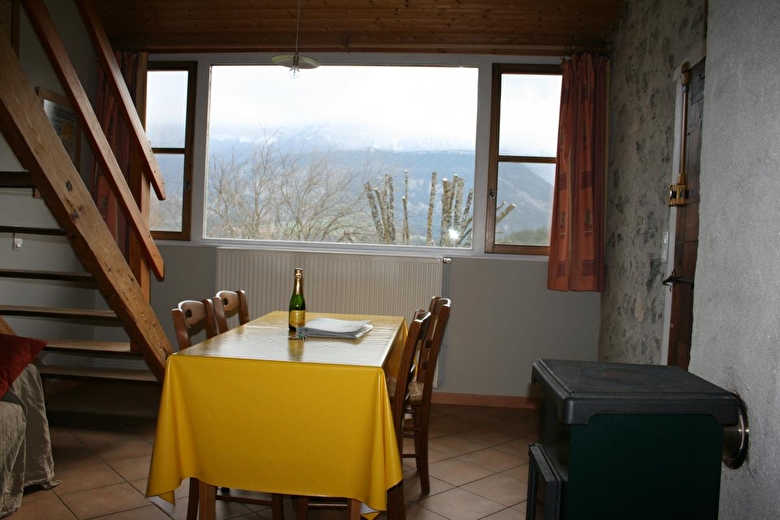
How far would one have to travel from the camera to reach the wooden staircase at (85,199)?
2602mm

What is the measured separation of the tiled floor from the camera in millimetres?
2771

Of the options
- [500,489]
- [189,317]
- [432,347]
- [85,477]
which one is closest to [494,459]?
[500,489]

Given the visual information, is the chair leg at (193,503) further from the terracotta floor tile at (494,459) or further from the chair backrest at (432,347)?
the terracotta floor tile at (494,459)

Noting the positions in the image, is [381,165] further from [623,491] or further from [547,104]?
[623,491]

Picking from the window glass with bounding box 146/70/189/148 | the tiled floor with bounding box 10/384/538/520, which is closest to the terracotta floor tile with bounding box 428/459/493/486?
the tiled floor with bounding box 10/384/538/520

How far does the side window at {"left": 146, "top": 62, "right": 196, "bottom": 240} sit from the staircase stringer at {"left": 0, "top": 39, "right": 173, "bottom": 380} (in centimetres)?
170

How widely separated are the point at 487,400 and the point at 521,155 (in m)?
1.85

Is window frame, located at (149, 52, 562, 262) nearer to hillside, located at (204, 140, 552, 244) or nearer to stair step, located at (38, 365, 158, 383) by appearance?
hillside, located at (204, 140, 552, 244)

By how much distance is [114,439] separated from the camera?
3645 mm

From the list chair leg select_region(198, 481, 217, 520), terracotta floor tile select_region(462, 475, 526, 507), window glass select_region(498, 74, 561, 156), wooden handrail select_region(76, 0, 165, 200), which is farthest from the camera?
window glass select_region(498, 74, 561, 156)

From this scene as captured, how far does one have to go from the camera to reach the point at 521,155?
4660mm

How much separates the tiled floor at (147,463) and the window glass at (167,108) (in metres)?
1.97

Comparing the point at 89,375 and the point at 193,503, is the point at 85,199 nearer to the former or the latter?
the point at 89,375

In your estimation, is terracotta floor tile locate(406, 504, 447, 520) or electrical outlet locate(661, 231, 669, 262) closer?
terracotta floor tile locate(406, 504, 447, 520)
